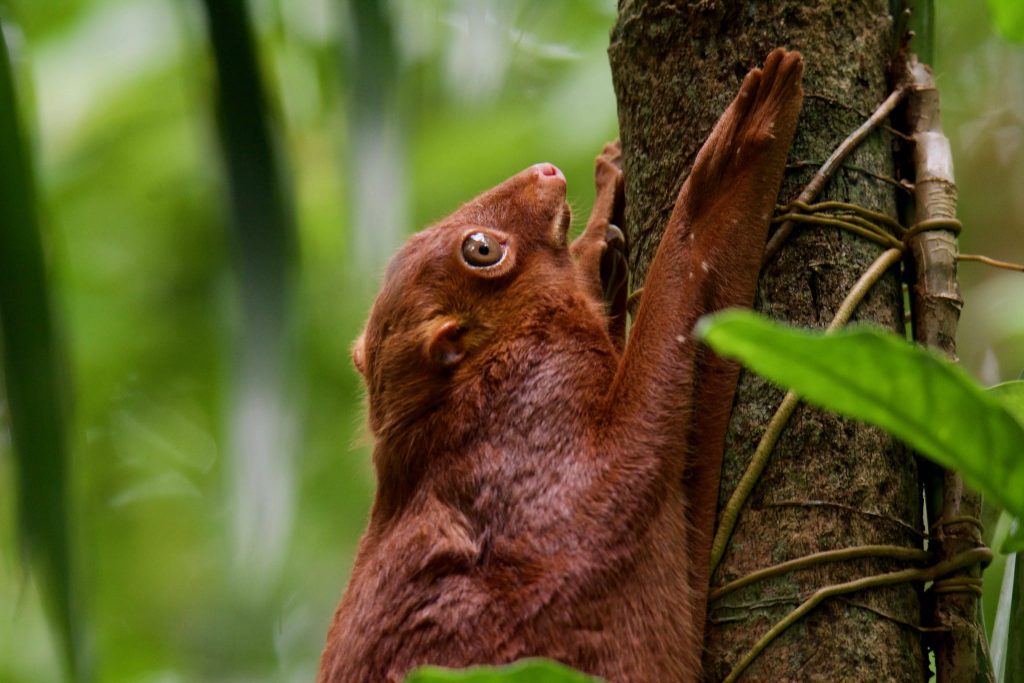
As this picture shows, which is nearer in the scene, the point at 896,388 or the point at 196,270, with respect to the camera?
the point at 896,388

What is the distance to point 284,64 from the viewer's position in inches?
95.6

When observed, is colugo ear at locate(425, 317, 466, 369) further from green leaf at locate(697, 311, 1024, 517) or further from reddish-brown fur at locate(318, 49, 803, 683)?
green leaf at locate(697, 311, 1024, 517)

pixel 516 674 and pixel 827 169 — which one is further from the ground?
pixel 827 169

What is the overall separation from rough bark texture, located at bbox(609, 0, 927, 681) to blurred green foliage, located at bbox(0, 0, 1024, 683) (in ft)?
2.09

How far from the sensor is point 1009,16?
249 cm

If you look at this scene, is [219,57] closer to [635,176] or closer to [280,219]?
[280,219]

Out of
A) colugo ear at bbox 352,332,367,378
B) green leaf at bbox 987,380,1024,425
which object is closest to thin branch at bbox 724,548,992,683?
green leaf at bbox 987,380,1024,425

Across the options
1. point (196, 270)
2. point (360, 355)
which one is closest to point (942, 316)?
point (360, 355)

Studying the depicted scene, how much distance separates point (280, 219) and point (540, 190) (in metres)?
2.03

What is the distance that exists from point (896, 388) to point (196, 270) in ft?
12.3

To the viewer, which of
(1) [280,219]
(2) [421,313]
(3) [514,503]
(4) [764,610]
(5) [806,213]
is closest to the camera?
(1) [280,219]

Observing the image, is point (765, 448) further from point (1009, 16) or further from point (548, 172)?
A: point (548, 172)

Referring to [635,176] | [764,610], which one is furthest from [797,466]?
[635,176]

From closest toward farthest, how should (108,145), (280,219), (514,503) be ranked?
(280,219)
(514,503)
(108,145)
